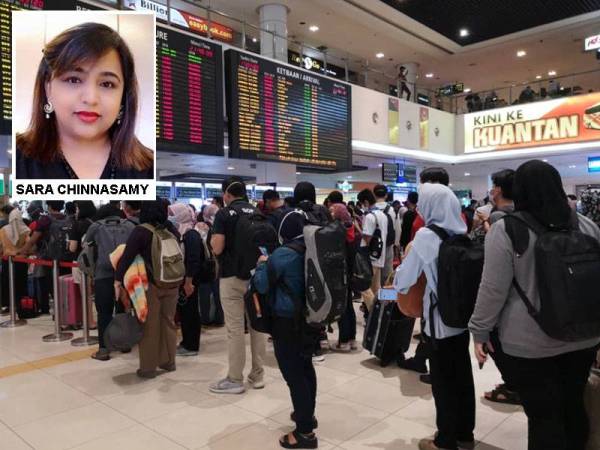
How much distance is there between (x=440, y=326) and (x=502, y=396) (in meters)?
1.31

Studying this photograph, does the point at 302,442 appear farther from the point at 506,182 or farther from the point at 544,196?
the point at 506,182

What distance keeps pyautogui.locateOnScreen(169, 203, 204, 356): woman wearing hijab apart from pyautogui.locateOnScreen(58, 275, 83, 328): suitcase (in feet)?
5.18

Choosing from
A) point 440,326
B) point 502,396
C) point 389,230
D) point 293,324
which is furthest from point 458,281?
point 389,230

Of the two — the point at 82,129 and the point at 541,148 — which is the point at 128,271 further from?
the point at 541,148

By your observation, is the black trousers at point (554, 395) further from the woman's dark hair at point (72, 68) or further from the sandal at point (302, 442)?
the woman's dark hair at point (72, 68)

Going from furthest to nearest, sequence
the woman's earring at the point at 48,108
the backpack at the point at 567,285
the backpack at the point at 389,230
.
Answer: the backpack at the point at 389,230 < the woman's earring at the point at 48,108 < the backpack at the point at 567,285

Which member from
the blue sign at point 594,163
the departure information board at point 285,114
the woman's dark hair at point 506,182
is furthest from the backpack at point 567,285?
the blue sign at point 594,163

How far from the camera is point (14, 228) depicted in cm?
600

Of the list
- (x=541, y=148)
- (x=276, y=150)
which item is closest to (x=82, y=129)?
(x=276, y=150)

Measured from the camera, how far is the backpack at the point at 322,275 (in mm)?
2574

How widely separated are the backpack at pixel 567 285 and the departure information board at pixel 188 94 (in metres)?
4.49

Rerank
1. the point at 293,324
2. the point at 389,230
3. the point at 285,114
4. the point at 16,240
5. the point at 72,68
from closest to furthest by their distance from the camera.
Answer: the point at 72,68 → the point at 293,324 → the point at 389,230 → the point at 16,240 → the point at 285,114

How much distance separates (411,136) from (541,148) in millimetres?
3018

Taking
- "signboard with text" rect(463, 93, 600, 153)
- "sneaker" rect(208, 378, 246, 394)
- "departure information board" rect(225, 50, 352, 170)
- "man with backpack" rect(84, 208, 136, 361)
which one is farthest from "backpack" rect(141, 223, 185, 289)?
"signboard with text" rect(463, 93, 600, 153)
